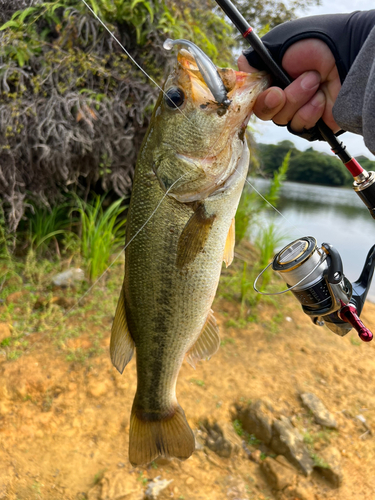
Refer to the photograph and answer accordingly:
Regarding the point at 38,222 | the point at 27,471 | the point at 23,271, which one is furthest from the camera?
the point at 38,222

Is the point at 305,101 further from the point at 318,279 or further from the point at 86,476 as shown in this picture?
the point at 86,476

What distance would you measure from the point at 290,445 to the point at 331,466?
0.30 m

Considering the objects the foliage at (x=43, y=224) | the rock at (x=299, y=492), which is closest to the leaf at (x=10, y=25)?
the foliage at (x=43, y=224)

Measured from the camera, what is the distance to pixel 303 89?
Answer: 5.13 feet

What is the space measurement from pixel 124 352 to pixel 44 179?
9.31ft

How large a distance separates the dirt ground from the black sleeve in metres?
2.51

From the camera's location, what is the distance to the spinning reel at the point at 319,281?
5.25 feet

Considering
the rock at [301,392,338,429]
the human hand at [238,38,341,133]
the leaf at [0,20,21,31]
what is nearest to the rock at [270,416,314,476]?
the rock at [301,392,338,429]

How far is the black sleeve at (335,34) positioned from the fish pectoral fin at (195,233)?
0.70 m

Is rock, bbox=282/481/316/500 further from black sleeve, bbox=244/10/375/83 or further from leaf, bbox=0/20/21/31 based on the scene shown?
leaf, bbox=0/20/21/31

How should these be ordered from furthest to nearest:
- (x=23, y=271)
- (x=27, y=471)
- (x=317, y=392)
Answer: (x=23, y=271) < (x=317, y=392) < (x=27, y=471)

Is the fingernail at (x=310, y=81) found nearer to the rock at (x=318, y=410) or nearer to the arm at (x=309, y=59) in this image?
the arm at (x=309, y=59)

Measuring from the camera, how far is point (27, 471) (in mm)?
2268

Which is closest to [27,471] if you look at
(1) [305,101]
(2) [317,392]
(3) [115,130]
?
(2) [317,392]
